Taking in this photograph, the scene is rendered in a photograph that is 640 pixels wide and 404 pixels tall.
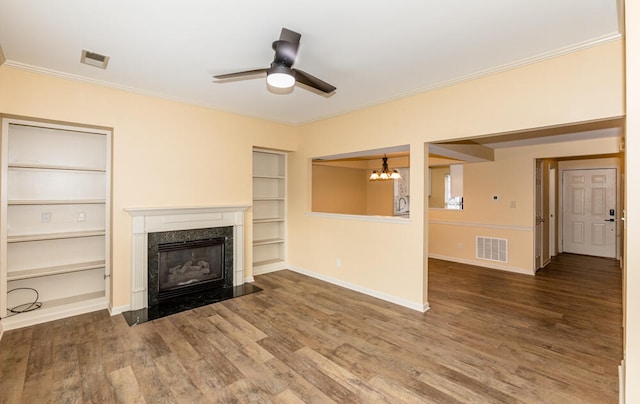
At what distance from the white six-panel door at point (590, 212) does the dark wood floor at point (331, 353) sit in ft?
11.8

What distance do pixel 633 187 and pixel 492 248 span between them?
4.96 m

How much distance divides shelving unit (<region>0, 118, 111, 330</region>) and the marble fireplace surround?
0.40m

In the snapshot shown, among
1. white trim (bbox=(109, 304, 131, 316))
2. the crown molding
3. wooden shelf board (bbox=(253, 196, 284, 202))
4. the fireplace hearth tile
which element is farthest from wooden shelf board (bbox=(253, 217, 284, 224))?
white trim (bbox=(109, 304, 131, 316))

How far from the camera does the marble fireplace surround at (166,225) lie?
147 inches

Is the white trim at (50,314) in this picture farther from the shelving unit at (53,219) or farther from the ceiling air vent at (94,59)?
the ceiling air vent at (94,59)

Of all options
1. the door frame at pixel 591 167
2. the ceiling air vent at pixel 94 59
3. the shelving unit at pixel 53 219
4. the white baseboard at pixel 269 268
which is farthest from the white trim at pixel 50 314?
the door frame at pixel 591 167

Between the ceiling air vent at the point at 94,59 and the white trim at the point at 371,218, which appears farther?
the white trim at the point at 371,218

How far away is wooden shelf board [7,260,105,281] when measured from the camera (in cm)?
324

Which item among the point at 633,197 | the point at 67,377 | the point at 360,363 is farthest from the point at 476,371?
the point at 67,377

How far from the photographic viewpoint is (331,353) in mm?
2748

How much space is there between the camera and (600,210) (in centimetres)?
688

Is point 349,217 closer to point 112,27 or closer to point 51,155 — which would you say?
point 112,27

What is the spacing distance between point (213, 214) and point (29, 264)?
211 centimetres

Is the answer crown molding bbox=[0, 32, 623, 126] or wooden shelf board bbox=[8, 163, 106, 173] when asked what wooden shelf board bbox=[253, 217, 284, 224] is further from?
wooden shelf board bbox=[8, 163, 106, 173]
